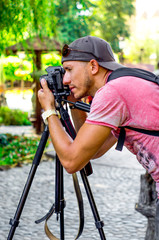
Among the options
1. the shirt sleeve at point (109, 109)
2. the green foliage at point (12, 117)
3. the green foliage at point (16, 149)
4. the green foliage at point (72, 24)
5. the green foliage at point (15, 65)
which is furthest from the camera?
the green foliage at point (72, 24)

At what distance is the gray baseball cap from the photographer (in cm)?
196

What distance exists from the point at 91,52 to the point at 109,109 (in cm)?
35

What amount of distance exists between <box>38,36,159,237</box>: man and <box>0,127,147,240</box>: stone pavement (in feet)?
7.52

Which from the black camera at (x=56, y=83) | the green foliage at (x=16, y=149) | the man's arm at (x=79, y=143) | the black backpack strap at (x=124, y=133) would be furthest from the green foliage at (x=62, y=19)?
the black backpack strap at (x=124, y=133)

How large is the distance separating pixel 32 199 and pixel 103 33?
17.0m

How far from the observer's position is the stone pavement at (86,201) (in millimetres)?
4117

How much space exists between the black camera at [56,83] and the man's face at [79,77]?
0.17 metres

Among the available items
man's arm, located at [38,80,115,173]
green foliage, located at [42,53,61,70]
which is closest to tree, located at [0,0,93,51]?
green foliage, located at [42,53,61,70]

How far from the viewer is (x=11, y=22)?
6.81m

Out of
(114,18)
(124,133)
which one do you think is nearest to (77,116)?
(124,133)

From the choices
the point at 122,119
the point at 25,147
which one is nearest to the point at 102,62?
the point at 122,119

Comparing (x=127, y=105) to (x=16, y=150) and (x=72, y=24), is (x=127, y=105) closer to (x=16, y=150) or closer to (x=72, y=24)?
(x=16, y=150)

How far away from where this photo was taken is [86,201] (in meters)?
5.19

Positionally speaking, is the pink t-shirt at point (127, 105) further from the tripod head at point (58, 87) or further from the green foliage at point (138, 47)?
the green foliage at point (138, 47)
